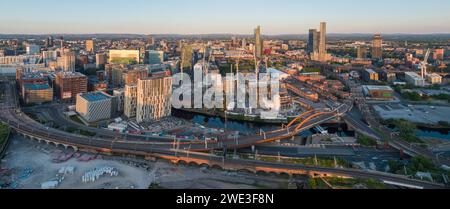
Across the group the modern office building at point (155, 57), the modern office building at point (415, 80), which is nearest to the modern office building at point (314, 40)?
the modern office building at point (415, 80)

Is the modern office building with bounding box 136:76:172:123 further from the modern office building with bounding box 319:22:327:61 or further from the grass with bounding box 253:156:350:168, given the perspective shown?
the modern office building with bounding box 319:22:327:61

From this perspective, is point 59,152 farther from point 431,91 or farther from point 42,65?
point 431,91

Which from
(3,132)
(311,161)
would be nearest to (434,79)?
(311,161)

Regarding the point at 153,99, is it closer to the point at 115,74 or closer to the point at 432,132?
the point at 115,74

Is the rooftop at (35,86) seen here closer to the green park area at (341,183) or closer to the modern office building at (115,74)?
the modern office building at (115,74)

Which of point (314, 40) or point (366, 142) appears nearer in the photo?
point (366, 142)
